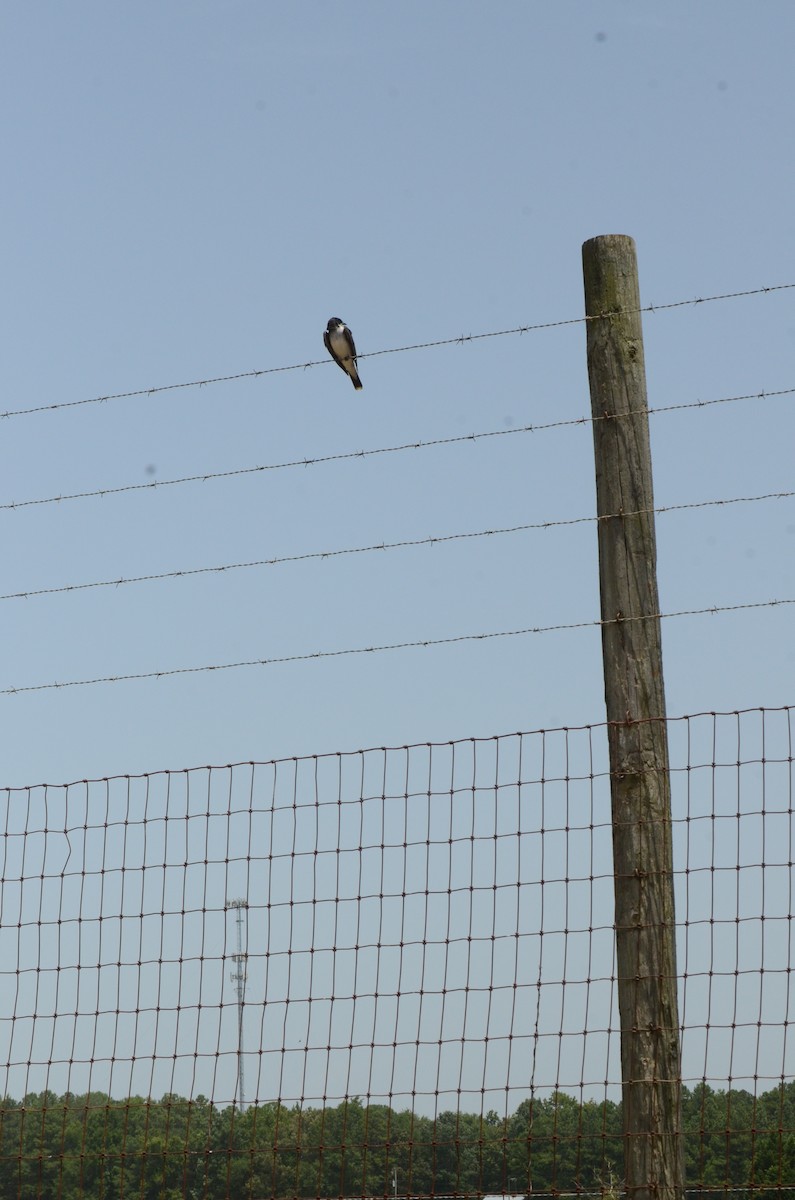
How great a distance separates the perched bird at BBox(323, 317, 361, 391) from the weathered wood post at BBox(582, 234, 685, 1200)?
6.56ft

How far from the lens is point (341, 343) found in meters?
7.58

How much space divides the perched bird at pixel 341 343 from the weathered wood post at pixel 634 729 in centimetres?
200

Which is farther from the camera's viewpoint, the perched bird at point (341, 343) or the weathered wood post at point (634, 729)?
the perched bird at point (341, 343)

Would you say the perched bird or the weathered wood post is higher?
the perched bird

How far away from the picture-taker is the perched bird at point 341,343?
7.44 m

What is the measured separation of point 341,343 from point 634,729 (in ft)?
10.2

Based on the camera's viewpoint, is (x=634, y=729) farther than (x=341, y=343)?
No

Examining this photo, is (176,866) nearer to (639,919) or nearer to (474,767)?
(474,767)

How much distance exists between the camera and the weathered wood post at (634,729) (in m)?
4.89

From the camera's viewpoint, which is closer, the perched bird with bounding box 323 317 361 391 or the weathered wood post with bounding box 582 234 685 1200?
the weathered wood post with bounding box 582 234 685 1200

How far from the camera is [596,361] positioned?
5.45 m

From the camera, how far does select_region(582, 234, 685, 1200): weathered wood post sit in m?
4.89

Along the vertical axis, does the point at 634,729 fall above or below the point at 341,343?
below

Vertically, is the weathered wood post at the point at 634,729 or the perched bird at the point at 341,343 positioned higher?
the perched bird at the point at 341,343
